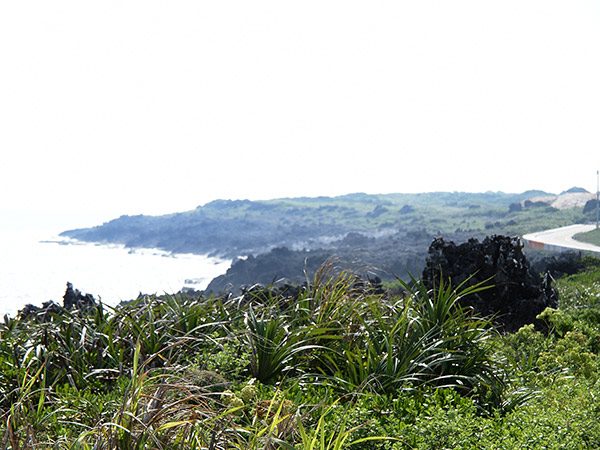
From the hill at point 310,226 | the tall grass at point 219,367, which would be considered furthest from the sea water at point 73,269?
the hill at point 310,226

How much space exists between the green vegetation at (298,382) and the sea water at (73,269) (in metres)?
1.26

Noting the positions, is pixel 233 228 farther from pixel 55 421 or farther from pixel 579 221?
pixel 55 421

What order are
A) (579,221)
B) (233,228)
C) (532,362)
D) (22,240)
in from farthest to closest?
(233,228), (22,240), (579,221), (532,362)

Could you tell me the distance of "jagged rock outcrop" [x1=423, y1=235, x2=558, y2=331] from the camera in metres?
8.61

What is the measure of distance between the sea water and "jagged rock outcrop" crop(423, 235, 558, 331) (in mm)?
5120

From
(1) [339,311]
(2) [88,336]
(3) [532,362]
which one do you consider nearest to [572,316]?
(3) [532,362]

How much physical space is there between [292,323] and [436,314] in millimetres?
1407

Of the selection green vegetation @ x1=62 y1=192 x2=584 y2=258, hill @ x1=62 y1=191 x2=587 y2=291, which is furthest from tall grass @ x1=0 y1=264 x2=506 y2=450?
green vegetation @ x1=62 y1=192 x2=584 y2=258

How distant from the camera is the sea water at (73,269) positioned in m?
40.2

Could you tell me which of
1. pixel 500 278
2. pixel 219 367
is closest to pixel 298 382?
pixel 219 367

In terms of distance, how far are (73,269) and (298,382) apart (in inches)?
2803

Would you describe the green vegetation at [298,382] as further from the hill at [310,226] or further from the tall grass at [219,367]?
the hill at [310,226]

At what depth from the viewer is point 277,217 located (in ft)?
445

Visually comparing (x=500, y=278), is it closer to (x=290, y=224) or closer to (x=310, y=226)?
(x=310, y=226)
